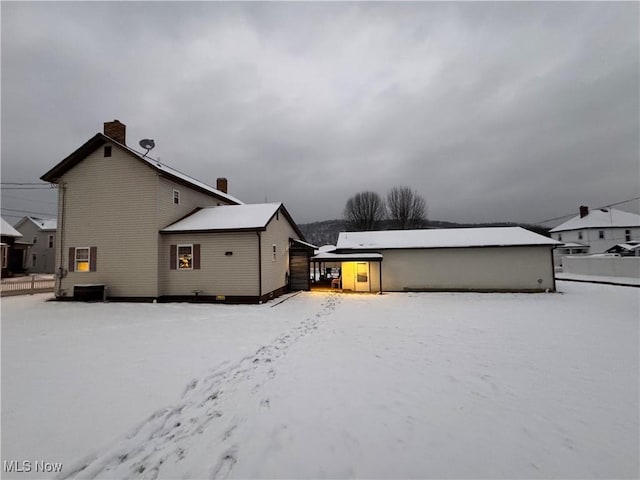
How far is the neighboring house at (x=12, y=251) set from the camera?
25.2 metres

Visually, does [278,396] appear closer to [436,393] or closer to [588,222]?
[436,393]

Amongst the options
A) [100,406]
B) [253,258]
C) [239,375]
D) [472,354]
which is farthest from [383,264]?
[100,406]

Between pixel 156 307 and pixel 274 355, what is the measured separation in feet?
26.8

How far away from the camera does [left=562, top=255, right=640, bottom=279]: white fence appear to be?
21.1m

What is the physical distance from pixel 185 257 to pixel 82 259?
514 centimetres

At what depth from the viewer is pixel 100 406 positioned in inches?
154

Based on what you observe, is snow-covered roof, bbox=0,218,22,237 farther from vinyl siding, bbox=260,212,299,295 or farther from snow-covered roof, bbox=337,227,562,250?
snow-covered roof, bbox=337,227,562,250

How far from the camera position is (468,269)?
1741cm

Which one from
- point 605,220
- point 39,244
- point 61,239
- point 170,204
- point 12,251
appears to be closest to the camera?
point 61,239

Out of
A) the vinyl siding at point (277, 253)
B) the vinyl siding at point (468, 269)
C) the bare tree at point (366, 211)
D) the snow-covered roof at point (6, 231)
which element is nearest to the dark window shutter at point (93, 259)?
the vinyl siding at point (277, 253)

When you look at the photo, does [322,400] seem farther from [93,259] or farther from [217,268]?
[93,259]

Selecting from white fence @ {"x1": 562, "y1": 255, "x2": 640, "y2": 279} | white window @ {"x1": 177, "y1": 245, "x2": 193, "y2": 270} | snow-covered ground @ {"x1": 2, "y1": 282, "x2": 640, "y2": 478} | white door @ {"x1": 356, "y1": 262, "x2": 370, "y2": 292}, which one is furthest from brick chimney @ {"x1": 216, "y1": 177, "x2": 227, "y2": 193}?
white fence @ {"x1": 562, "y1": 255, "x2": 640, "y2": 279}

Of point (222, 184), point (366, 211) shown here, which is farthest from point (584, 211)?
point (222, 184)

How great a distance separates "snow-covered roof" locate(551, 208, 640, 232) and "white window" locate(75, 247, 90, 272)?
5463 cm
